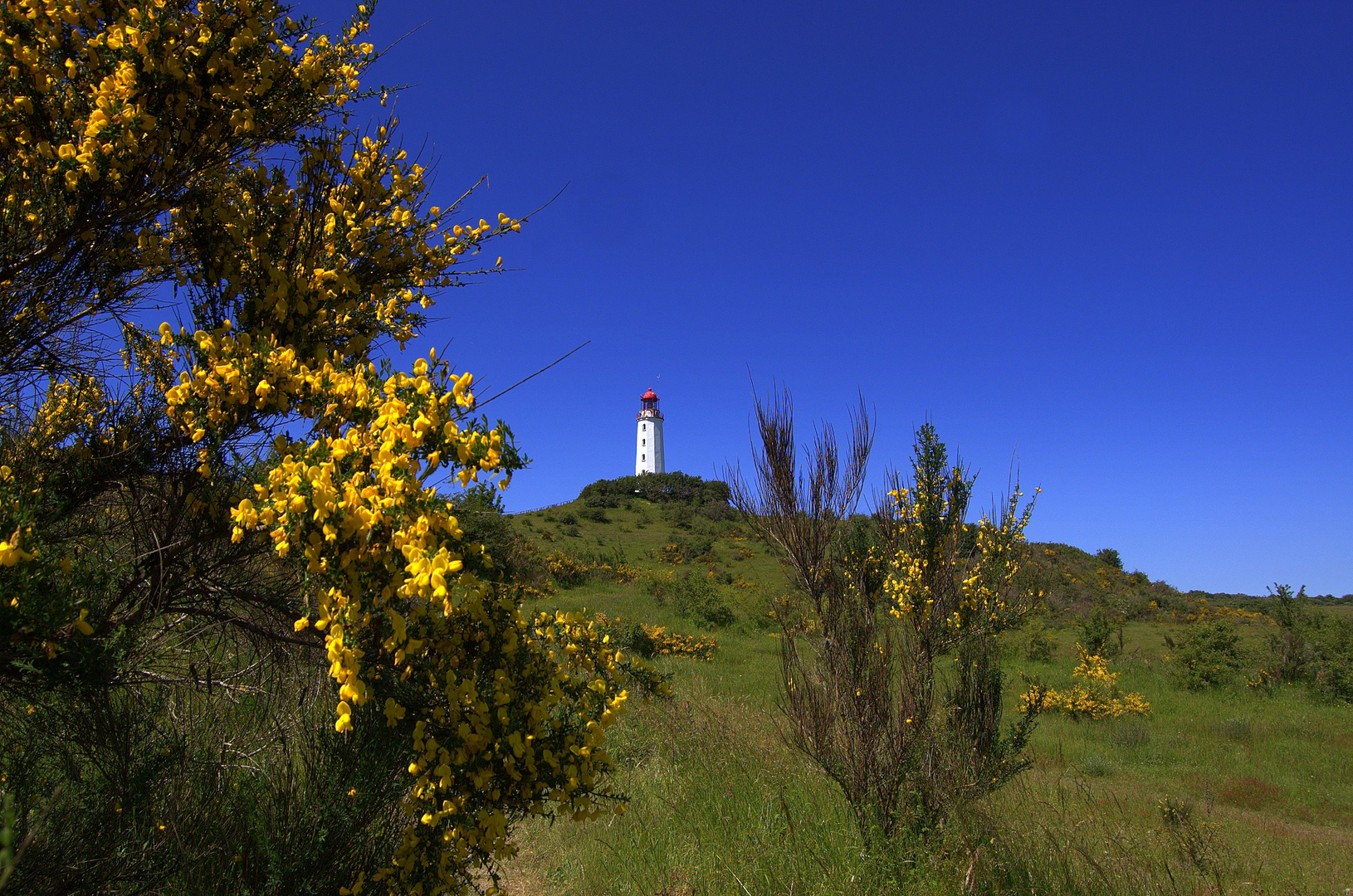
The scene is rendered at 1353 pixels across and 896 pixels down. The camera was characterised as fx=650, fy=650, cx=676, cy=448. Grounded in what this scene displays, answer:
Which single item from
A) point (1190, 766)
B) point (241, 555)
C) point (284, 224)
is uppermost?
point (284, 224)

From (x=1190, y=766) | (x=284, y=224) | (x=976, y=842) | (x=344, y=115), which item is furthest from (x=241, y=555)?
(x=1190, y=766)

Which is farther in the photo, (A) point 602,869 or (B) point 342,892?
(A) point 602,869

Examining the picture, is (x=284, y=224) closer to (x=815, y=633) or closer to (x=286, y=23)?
(x=286, y=23)

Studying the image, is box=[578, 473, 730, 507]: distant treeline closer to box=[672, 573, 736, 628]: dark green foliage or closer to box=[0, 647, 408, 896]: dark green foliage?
box=[672, 573, 736, 628]: dark green foliage

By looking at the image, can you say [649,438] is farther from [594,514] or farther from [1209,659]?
[1209,659]

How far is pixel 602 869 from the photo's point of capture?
4887 mm

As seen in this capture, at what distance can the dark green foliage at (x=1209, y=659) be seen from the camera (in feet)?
51.5

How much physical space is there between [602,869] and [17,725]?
3.65 metres

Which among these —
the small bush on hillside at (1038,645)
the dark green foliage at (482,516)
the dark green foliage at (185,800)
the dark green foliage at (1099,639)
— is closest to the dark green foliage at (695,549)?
the small bush on hillside at (1038,645)

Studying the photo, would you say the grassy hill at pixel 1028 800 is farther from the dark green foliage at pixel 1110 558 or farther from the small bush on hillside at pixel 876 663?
the dark green foliage at pixel 1110 558

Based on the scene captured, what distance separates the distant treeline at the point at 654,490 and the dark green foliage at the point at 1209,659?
115ft

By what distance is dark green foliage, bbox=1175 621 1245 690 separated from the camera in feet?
51.5

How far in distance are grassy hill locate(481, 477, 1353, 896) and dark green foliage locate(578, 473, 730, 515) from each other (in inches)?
1249

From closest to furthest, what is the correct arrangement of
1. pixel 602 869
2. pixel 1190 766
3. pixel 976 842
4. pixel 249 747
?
pixel 249 747, pixel 976 842, pixel 602 869, pixel 1190 766
